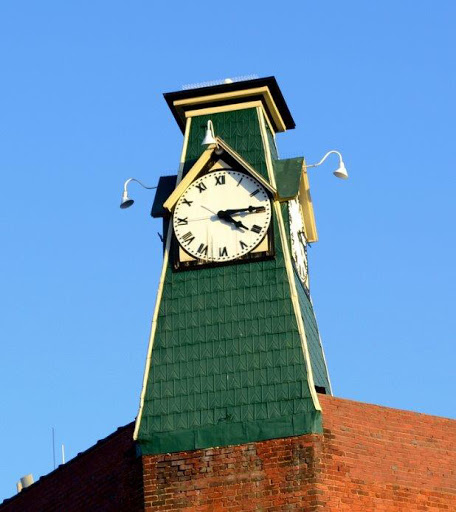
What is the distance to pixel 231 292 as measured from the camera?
51688 mm

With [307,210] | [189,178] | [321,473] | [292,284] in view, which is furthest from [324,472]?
[307,210]

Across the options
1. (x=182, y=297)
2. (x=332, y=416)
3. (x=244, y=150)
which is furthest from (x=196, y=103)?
(x=332, y=416)

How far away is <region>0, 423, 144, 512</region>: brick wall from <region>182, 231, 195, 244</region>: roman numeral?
184 inches

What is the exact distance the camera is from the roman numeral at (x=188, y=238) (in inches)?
2071

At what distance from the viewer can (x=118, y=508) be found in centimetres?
5097

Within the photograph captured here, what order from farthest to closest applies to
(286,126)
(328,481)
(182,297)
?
1. (286,126)
2. (182,297)
3. (328,481)

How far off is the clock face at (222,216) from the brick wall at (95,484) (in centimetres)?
476

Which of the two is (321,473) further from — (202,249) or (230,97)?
(230,97)

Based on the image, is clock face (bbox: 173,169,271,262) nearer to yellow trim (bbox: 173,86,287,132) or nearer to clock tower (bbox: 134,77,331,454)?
clock tower (bbox: 134,77,331,454)

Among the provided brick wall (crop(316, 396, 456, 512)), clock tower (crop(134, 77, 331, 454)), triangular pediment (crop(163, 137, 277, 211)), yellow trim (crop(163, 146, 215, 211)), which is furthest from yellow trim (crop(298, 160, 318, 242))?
brick wall (crop(316, 396, 456, 512))

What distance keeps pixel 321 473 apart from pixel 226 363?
3.86 metres

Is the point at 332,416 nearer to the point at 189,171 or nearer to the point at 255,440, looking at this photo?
the point at 255,440

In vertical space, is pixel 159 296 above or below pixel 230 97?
below

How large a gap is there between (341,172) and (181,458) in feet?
28.8
